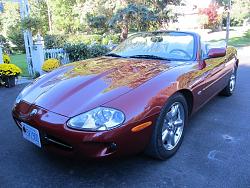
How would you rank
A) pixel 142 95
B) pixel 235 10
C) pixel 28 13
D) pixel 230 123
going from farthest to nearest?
pixel 235 10 < pixel 28 13 < pixel 230 123 < pixel 142 95

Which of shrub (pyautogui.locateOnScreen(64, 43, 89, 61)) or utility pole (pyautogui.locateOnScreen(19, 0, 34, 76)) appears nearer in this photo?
utility pole (pyautogui.locateOnScreen(19, 0, 34, 76))

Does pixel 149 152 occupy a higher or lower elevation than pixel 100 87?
lower

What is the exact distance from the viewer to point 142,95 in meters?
2.66

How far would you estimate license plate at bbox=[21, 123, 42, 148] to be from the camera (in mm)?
2661

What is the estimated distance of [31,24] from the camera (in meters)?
7.82

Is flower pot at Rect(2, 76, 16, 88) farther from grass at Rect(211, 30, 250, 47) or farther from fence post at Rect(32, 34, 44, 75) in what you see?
grass at Rect(211, 30, 250, 47)

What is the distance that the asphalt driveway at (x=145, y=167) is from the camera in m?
2.68

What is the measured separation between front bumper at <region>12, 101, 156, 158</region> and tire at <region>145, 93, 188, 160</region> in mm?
145

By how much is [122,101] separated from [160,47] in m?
1.63

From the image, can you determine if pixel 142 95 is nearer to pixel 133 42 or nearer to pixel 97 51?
pixel 133 42

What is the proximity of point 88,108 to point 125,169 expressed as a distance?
0.81m

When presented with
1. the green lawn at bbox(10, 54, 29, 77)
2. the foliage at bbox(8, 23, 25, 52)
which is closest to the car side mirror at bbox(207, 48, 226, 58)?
the green lawn at bbox(10, 54, 29, 77)

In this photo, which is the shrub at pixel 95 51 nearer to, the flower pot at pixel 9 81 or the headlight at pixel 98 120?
the flower pot at pixel 9 81

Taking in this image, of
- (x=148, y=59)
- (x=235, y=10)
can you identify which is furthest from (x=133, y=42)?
(x=235, y=10)
